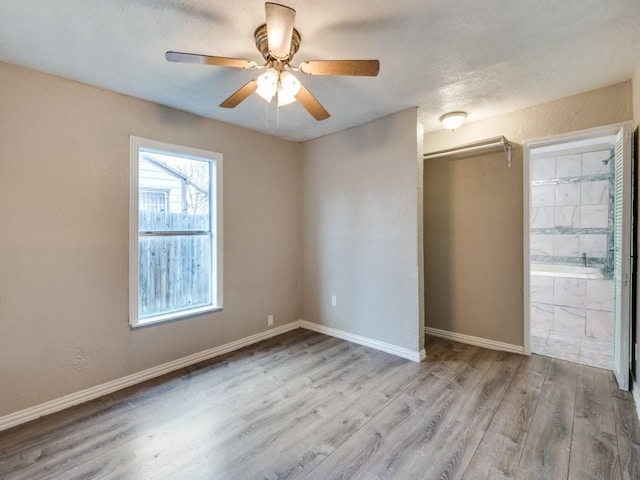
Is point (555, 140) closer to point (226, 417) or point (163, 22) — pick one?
point (163, 22)

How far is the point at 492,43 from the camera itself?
6.36ft

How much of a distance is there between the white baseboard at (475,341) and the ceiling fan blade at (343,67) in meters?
3.02

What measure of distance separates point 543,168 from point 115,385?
6.06 m

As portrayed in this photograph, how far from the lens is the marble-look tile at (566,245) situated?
4426 mm

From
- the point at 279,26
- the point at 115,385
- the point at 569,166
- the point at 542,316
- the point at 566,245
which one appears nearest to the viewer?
the point at 279,26

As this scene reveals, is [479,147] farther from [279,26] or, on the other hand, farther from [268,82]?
[279,26]

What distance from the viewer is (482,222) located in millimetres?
3305

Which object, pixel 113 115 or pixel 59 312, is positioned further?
pixel 113 115

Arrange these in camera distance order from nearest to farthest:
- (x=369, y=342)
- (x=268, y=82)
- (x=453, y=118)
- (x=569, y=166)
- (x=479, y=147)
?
(x=268, y=82)
(x=453, y=118)
(x=479, y=147)
(x=369, y=342)
(x=569, y=166)

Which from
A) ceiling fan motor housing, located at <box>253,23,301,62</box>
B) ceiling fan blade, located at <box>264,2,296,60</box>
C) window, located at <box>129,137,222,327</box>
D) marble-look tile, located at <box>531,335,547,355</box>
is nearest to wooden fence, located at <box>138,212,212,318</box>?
window, located at <box>129,137,222,327</box>

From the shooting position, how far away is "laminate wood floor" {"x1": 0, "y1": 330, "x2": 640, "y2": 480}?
1.68m

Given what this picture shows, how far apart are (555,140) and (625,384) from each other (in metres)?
2.14

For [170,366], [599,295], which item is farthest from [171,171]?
[599,295]

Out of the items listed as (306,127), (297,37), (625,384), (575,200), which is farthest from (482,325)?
(297,37)
